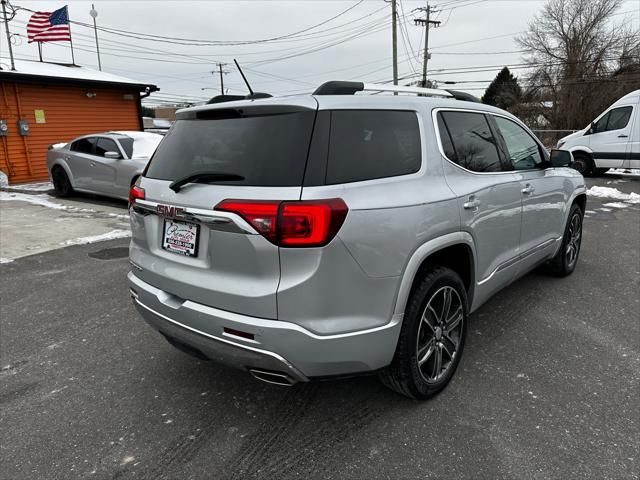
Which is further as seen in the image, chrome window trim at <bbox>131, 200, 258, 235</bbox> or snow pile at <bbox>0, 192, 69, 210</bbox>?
snow pile at <bbox>0, 192, 69, 210</bbox>

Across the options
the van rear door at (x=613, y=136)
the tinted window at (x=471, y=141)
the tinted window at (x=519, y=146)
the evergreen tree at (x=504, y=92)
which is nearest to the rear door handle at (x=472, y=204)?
the tinted window at (x=471, y=141)

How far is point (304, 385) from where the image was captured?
300cm

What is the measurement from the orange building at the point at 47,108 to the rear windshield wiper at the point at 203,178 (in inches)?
517

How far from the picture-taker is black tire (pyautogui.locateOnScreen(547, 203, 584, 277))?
479cm

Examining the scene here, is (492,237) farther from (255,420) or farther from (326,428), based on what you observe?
(255,420)

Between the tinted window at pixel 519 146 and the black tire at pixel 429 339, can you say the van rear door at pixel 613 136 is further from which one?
the black tire at pixel 429 339

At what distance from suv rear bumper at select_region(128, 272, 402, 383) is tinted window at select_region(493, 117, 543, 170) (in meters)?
2.06

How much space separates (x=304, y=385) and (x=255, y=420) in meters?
0.45

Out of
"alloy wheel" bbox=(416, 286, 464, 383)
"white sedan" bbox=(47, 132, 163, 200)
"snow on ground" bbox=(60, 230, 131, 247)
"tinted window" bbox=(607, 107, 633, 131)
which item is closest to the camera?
"alloy wheel" bbox=(416, 286, 464, 383)

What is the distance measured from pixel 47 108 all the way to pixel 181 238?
47.2 feet

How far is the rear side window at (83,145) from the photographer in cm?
1030

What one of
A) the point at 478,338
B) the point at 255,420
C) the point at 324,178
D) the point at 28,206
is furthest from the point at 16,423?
the point at 28,206

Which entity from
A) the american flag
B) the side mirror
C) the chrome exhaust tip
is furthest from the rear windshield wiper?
the american flag

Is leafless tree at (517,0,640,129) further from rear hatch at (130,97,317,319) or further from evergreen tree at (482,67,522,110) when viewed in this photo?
rear hatch at (130,97,317,319)
